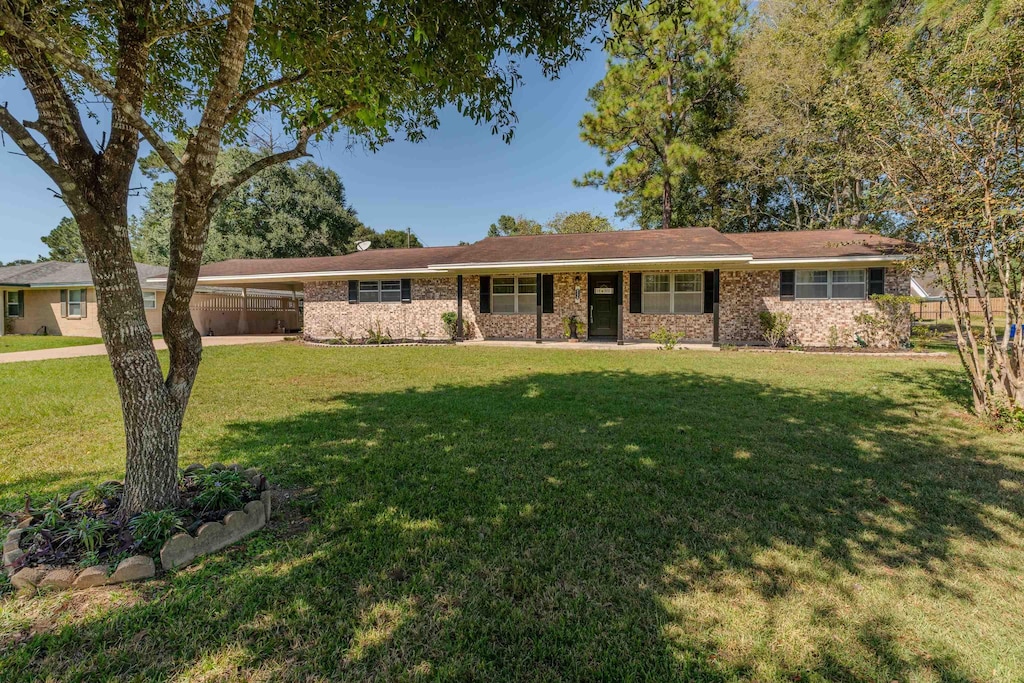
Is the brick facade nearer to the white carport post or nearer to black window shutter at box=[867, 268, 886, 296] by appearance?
black window shutter at box=[867, 268, 886, 296]

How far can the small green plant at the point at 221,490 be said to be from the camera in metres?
2.92

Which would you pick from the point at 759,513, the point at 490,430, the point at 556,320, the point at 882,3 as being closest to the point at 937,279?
the point at 882,3

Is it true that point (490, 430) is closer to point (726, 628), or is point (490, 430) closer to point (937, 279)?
point (726, 628)

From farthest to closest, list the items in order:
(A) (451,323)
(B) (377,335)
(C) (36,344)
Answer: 1. (B) (377,335)
2. (A) (451,323)
3. (C) (36,344)

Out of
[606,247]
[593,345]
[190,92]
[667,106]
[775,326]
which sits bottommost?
[593,345]

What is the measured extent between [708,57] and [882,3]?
1835 centimetres

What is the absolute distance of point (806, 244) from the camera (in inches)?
561

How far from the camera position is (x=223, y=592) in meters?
2.27

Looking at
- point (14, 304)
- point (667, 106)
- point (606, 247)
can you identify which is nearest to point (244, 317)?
point (14, 304)

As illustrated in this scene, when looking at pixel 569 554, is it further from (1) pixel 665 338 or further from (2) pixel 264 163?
(1) pixel 665 338

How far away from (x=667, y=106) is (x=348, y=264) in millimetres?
15158

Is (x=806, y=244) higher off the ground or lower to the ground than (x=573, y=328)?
higher

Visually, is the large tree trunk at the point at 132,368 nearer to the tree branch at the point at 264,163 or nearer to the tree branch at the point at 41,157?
the tree branch at the point at 41,157

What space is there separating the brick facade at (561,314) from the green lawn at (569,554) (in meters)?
9.10
